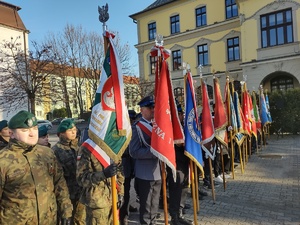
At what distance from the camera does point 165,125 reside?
4047 millimetres

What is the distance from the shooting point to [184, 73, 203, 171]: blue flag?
4582 millimetres

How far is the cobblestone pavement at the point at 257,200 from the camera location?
487 centimetres

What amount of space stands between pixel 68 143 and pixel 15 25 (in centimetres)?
3248

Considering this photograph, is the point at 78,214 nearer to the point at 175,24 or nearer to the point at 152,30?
the point at 175,24

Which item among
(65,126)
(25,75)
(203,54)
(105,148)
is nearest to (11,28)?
(25,75)

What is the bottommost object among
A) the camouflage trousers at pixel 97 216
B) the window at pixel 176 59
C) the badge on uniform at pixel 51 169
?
the camouflage trousers at pixel 97 216

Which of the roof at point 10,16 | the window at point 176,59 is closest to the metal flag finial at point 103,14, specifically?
the window at point 176,59

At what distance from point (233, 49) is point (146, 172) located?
24.3m

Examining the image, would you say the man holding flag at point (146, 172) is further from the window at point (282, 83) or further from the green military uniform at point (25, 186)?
the window at point (282, 83)

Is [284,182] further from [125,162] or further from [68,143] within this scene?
[68,143]

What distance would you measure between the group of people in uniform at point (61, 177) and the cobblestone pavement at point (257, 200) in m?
1.32

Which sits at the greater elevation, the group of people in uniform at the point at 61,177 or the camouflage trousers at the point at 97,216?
the group of people in uniform at the point at 61,177

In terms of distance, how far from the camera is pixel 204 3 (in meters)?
27.7

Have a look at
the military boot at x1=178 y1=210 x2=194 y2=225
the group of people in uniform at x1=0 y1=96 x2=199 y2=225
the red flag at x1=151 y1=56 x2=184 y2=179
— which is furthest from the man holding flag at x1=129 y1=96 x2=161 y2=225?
the military boot at x1=178 y1=210 x2=194 y2=225
